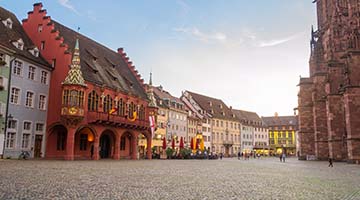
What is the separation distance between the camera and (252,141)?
119 m

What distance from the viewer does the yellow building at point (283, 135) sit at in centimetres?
13325

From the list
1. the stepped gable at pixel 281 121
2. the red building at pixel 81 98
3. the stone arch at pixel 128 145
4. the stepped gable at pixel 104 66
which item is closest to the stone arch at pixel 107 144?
the red building at pixel 81 98

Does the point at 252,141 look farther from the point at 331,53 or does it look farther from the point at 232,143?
the point at 331,53

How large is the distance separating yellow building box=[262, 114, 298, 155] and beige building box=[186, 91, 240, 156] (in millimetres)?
30924

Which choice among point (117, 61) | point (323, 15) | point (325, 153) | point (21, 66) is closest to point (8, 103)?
point (21, 66)

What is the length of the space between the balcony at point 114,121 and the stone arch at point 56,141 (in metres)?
3.13

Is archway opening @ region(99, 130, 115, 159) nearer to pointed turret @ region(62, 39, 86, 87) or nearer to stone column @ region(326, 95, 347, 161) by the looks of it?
pointed turret @ region(62, 39, 86, 87)

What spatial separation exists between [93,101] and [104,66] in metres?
7.86

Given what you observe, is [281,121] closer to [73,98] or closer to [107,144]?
[107,144]

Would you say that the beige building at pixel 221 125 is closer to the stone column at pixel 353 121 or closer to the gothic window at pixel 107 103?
the gothic window at pixel 107 103

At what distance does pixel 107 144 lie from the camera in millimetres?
48406

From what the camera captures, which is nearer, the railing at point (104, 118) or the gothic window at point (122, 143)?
the railing at point (104, 118)

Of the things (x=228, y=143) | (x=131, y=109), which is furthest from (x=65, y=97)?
(x=228, y=143)

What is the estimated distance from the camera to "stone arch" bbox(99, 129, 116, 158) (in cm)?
4688
